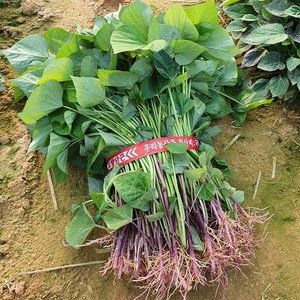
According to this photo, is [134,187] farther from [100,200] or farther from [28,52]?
[28,52]

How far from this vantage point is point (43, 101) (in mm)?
1283

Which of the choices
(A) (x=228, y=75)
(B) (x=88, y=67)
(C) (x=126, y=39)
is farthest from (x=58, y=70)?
(A) (x=228, y=75)

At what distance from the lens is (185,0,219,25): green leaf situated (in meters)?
1.36

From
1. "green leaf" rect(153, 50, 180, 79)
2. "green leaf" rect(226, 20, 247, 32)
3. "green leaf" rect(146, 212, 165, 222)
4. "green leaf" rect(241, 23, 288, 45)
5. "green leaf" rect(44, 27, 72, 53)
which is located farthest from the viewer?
"green leaf" rect(226, 20, 247, 32)

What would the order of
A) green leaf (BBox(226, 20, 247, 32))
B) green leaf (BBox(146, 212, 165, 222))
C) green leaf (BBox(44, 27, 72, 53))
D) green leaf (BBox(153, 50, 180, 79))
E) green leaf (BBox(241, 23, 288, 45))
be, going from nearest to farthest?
green leaf (BBox(146, 212, 165, 222)), green leaf (BBox(153, 50, 180, 79)), green leaf (BBox(44, 27, 72, 53)), green leaf (BBox(241, 23, 288, 45)), green leaf (BBox(226, 20, 247, 32))

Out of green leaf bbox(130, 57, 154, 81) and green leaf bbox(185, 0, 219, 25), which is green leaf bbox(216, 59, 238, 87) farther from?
green leaf bbox(130, 57, 154, 81)

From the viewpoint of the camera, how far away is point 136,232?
4.12ft

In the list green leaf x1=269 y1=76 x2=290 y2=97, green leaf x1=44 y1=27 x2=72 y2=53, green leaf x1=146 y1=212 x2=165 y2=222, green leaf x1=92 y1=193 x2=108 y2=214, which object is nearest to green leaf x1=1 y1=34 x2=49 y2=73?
green leaf x1=44 y1=27 x2=72 y2=53

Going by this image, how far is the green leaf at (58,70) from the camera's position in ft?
4.13

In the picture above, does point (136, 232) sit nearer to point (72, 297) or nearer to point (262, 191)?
point (72, 297)

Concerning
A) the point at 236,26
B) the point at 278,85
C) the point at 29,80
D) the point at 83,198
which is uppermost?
the point at 29,80

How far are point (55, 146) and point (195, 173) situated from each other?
0.39 meters

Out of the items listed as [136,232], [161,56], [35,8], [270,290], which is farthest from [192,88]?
[35,8]

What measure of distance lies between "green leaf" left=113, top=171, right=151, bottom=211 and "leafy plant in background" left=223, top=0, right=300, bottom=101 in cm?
63
